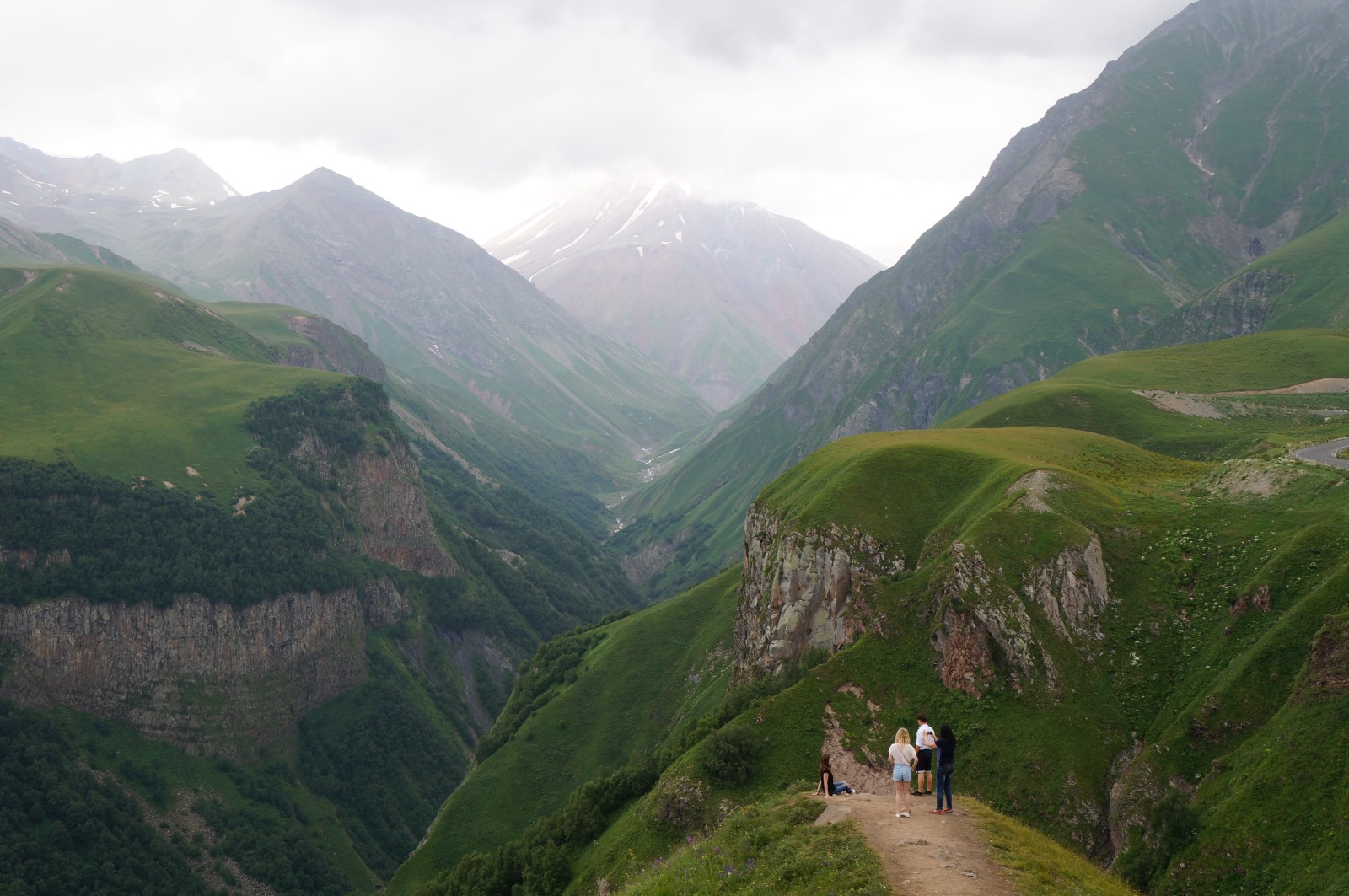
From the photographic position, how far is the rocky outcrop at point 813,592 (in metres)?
72.9

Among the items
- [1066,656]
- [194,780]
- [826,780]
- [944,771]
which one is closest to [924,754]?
[944,771]

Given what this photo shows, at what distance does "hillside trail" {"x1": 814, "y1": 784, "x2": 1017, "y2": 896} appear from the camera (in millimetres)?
26297

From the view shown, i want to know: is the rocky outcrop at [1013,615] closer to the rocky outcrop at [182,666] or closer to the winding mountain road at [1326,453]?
the winding mountain road at [1326,453]

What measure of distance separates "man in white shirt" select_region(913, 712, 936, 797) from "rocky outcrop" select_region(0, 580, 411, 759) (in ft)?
548

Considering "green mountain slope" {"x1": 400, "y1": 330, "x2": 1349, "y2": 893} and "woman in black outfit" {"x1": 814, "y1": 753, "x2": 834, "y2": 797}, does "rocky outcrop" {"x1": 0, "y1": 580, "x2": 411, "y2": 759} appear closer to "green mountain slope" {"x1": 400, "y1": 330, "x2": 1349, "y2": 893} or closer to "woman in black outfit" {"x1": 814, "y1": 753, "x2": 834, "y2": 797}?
"green mountain slope" {"x1": 400, "y1": 330, "x2": 1349, "y2": 893}

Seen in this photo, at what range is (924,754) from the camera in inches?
1380

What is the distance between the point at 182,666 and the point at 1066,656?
167 meters

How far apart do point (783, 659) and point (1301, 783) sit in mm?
44084

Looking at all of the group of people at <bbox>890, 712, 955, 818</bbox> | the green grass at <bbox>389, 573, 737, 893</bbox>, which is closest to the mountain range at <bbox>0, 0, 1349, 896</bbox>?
the green grass at <bbox>389, 573, 737, 893</bbox>

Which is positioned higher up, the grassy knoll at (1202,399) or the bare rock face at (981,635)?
the grassy knoll at (1202,399)

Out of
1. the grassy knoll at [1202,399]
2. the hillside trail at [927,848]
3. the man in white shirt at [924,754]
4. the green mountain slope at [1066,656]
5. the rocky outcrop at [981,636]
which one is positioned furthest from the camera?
the grassy knoll at [1202,399]

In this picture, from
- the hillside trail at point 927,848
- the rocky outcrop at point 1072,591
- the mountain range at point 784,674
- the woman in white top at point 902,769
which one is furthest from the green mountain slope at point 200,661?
the woman in white top at point 902,769

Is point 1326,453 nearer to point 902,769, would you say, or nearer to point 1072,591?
point 1072,591

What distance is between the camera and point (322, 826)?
16412 cm
